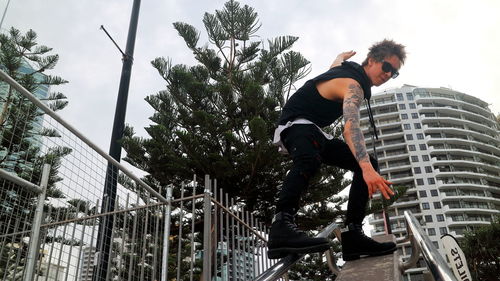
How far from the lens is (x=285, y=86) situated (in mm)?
9539

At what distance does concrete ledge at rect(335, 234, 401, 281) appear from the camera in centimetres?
152

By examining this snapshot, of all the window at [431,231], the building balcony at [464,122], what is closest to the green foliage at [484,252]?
the window at [431,231]

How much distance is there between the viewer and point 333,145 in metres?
2.03

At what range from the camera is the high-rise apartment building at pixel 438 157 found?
4916cm

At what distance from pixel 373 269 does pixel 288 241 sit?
0.37 m

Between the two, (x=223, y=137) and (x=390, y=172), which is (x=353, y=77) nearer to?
(x=223, y=137)

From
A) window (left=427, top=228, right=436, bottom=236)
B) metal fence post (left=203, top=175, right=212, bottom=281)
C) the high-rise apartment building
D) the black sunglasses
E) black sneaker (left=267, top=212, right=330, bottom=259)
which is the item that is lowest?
black sneaker (left=267, top=212, right=330, bottom=259)

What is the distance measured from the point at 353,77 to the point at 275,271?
38.2 inches

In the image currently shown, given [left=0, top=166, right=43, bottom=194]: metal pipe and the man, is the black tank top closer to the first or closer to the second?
the man

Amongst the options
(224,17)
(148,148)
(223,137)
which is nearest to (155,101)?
(148,148)

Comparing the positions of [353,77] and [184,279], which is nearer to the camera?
[353,77]

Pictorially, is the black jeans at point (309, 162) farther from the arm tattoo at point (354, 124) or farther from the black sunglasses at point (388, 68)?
the black sunglasses at point (388, 68)

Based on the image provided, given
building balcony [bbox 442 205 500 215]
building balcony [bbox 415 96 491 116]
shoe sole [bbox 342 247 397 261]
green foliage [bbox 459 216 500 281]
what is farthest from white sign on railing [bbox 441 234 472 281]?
building balcony [bbox 415 96 491 116]

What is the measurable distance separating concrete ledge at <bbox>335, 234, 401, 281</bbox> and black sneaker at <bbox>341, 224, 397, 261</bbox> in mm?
25
